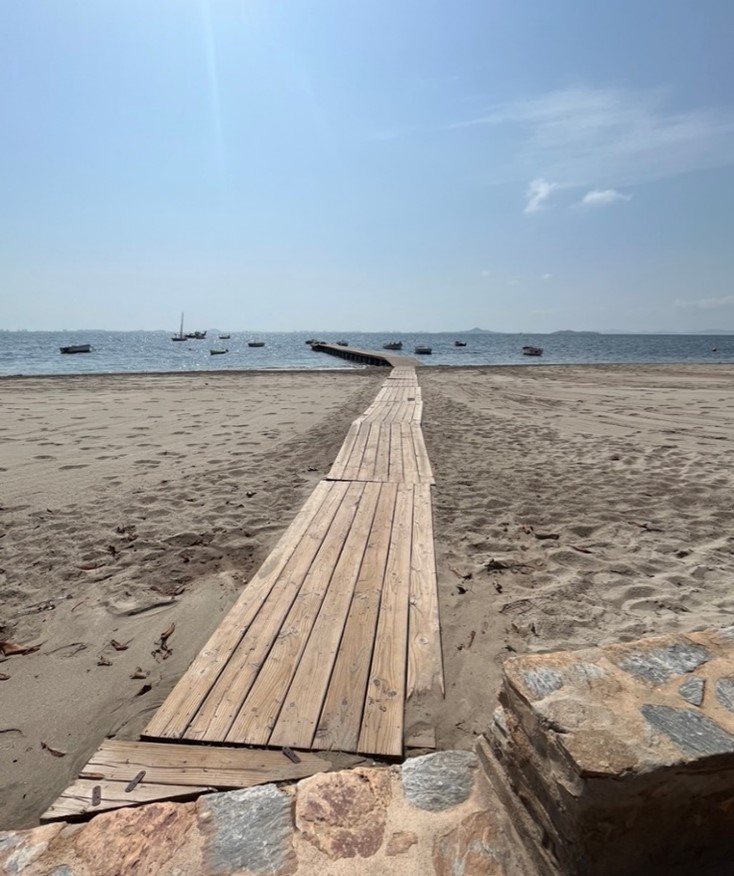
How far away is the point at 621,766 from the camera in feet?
4.03

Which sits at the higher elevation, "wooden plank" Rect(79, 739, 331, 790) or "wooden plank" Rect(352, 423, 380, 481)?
"wooden plank" Rect(352, 423, 380, 481)

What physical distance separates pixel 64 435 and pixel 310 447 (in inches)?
164

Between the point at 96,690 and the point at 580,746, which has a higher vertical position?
the point at 580,746

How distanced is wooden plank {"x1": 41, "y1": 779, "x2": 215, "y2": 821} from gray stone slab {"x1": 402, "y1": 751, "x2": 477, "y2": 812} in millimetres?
755

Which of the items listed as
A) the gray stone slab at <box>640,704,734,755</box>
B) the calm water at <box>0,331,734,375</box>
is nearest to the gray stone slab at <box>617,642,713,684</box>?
the gray stone slab at <box>640,704,734,755</box>

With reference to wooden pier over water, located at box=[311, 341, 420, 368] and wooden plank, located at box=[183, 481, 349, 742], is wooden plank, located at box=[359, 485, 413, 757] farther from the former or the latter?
wooden pier over water, located at box=[311, 341, 420, 368]

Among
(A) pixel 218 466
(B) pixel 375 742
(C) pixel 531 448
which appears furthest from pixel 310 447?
(B) pixel 375 742

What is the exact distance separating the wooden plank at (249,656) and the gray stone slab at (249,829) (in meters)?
0.34

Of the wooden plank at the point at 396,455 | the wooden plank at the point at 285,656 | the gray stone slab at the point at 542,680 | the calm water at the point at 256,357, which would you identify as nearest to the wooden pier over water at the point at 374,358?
the calm water at the point at 256,357

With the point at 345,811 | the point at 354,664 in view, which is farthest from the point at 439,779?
the point at 354,664

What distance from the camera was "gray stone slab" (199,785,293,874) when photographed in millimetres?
1468

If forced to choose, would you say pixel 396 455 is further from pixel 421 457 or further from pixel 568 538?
pixel 568 538

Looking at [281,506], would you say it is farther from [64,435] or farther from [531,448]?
[64,435]

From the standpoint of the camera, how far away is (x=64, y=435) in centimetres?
782
